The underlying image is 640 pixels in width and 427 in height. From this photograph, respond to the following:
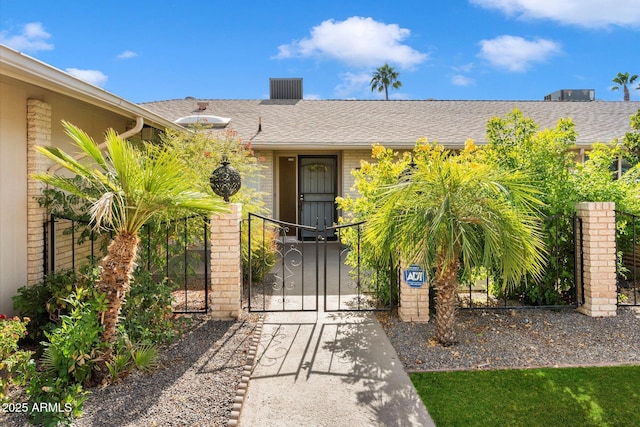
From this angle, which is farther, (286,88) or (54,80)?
(286,88)

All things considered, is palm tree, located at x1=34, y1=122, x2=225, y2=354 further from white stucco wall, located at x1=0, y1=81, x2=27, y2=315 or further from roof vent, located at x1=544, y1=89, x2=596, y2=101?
roof vent, located at x1=544, y1=89, x2=596, y2=101

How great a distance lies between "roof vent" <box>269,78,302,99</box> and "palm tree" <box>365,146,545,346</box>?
11.4 meters

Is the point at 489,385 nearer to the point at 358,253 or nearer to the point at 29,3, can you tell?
the point at 358,253

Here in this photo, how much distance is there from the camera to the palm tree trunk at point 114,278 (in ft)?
10.9

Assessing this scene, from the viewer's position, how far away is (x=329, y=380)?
11.7ft

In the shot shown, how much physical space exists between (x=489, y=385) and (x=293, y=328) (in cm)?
231

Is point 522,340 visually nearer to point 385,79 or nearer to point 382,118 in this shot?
point 382,118

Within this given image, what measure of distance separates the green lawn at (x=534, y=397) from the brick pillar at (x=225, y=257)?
8.06 feet

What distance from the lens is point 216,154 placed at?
728cm

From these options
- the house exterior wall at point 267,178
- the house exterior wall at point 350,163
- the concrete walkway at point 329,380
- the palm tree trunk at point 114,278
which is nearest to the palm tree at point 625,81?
the house exterior wall at point 350,163

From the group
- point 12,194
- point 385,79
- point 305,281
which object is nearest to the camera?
point 12,194

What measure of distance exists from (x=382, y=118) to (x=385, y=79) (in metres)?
22.1

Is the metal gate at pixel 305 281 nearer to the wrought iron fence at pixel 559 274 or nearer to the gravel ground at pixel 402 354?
the gravel ground at pixel 402 354

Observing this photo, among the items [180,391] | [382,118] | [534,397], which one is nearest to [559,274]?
[534,397]
